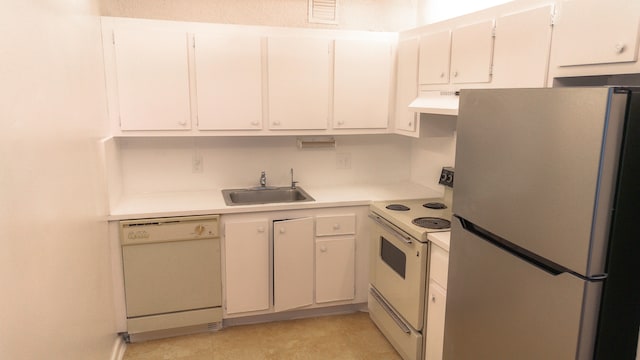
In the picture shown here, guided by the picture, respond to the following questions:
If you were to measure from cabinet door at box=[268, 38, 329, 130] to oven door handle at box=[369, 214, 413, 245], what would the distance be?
84 centimetres

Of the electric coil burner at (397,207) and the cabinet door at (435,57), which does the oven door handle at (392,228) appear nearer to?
the electric coil burner at (397,207)

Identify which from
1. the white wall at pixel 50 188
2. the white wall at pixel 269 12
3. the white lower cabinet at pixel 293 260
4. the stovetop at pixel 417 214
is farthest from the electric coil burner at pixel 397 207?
the white wall at pixel 50 188

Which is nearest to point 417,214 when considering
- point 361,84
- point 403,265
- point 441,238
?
point 403,265

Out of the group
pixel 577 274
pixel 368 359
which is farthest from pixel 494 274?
pixel 368 359

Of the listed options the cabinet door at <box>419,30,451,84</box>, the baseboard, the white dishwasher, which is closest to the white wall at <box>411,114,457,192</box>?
the cabinet door at <box>419,30,451,84</box>

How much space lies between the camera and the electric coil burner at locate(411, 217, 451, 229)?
2.60 meters

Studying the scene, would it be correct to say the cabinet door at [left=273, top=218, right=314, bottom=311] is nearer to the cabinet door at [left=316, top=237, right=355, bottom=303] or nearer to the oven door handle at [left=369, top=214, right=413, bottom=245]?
the cabinet door at [left=316, top=237, right=355, bottom=303]

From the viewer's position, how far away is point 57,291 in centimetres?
168

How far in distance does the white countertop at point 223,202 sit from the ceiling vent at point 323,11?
54.1 inches

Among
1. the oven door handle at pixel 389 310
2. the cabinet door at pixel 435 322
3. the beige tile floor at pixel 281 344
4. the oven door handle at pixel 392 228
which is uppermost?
the oven door handle at pixel 392 228

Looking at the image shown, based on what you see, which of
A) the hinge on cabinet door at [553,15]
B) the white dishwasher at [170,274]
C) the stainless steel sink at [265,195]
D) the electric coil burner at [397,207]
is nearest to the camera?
the hinge on cabinet door at [553,15]

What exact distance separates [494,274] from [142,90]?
2496mm

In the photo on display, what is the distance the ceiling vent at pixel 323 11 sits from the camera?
3543mm

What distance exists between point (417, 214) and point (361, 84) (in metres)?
1.14
